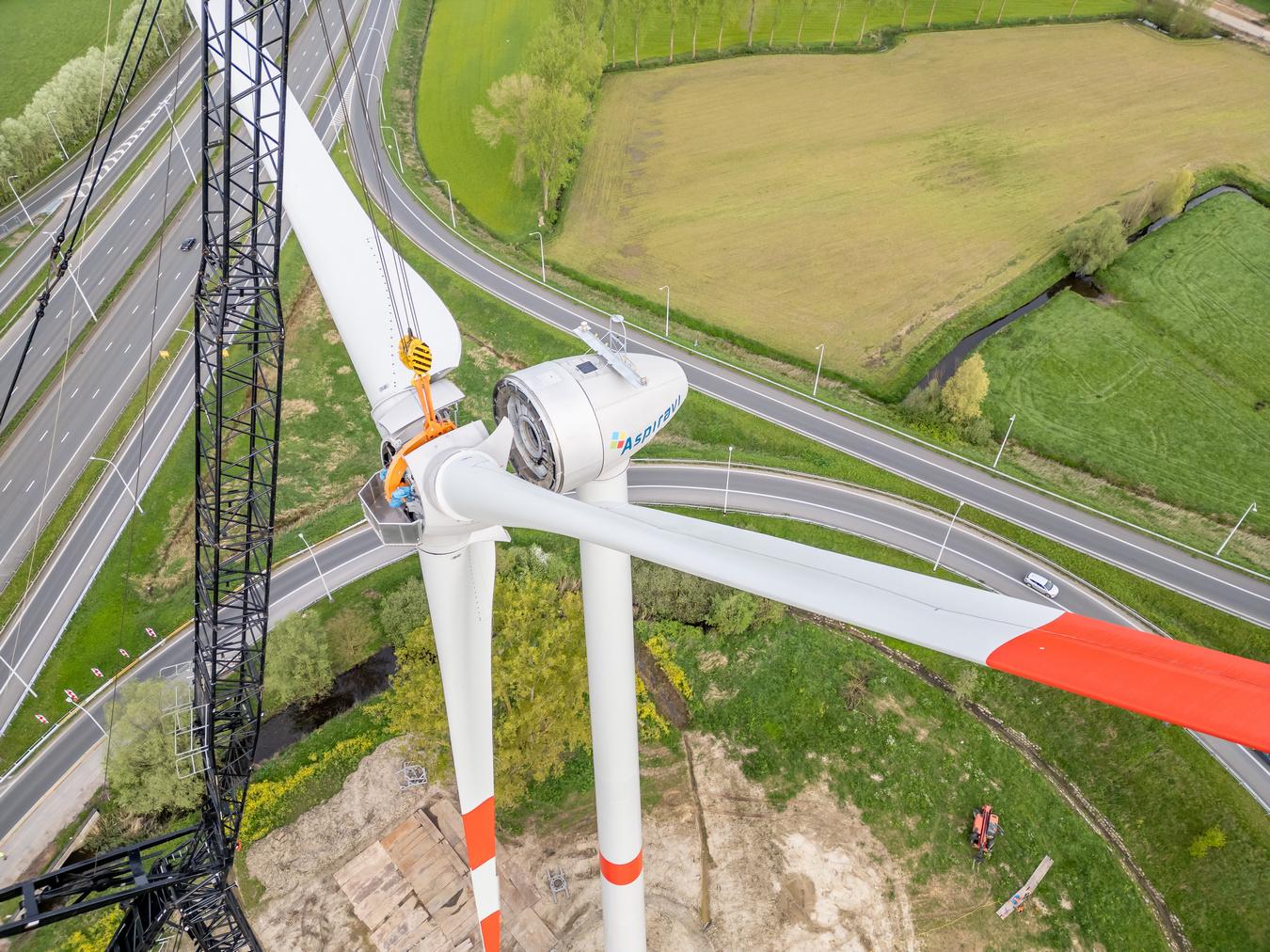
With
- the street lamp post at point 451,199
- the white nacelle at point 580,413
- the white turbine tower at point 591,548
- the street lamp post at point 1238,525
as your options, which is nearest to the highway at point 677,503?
the street lamp post at point 1238,525

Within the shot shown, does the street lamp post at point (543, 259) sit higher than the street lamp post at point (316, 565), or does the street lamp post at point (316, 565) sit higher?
the street lamp post at point (543, 259)

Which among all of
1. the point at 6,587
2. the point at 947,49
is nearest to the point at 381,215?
the point at 6,587

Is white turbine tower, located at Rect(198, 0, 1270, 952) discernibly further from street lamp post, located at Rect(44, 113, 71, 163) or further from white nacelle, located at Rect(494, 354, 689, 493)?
street lamp post, located at Rect(44, 113, 71, 163)

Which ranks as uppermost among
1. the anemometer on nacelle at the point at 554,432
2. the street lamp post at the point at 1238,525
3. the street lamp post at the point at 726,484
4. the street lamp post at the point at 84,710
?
the anemometer on nacelle at the point at 554,432

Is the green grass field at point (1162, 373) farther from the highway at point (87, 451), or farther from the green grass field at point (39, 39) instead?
the green grass field at point (39, 39)

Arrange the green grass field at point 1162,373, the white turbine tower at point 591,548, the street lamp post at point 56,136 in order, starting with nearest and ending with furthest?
the white turbine tower at point 591,548
the green grass field at point 1162,373
the street lamp post at point 56,136

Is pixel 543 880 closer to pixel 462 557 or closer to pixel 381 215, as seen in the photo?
pixel 462 557
